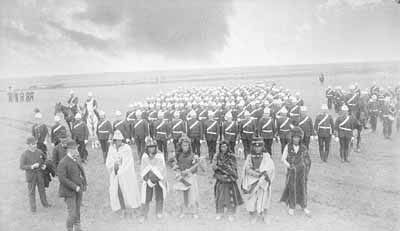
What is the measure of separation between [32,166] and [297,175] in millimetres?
5996

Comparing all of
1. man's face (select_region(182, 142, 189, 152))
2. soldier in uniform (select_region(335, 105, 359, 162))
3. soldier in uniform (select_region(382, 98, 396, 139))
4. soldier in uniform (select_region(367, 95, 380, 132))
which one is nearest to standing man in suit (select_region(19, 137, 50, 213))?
man's face (select_region(182, 142, 189, 152))

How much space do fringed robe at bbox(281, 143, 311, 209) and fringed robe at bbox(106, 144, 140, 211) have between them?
3400 mm

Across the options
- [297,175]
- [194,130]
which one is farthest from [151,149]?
[194,130]

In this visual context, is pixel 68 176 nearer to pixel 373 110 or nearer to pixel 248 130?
pixel 248 130

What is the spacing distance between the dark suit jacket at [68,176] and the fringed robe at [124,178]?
1011 mm

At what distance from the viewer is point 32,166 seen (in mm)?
8812

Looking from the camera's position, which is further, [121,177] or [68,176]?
[121,177]

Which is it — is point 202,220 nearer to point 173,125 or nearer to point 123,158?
point 123,158

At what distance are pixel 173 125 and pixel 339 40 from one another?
34.3 ft

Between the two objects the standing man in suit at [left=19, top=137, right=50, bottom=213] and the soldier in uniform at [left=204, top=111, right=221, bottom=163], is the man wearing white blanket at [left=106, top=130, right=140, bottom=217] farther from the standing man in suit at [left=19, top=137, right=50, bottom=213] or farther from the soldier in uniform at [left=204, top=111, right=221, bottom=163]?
the soldier in uniform at [left=204, top=111, right=221, bottom=163]

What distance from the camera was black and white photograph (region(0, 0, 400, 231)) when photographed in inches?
318

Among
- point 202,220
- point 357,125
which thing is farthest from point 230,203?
point 357,125

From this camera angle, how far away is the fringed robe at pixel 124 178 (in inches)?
324

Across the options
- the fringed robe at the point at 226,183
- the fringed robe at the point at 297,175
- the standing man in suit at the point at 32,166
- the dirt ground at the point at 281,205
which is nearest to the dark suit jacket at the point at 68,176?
the dirt ground at the point at 281,205
